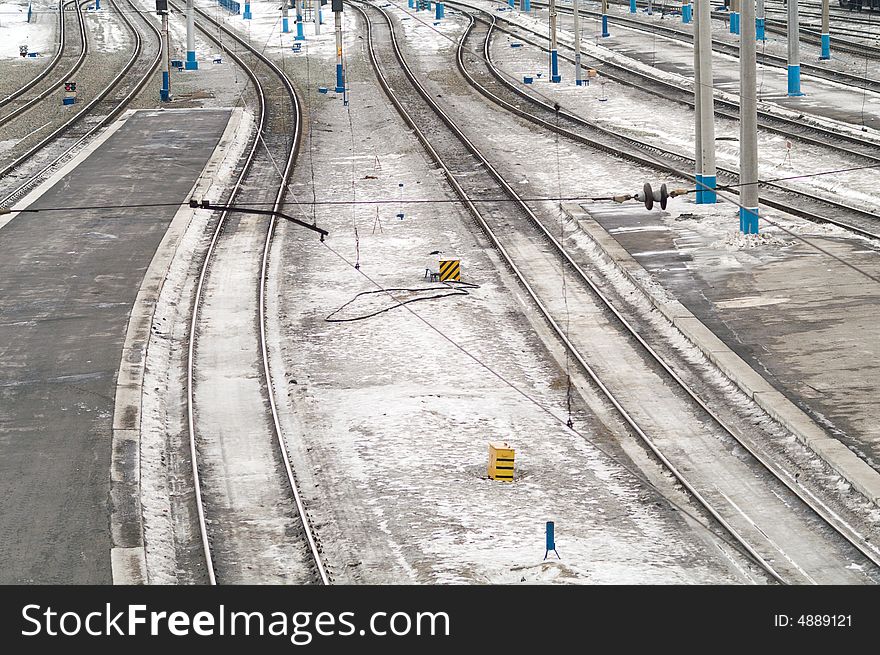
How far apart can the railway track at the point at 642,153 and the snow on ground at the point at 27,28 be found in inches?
866

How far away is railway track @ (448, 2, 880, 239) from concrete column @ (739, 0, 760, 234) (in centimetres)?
175

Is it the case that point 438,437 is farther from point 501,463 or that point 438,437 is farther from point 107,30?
point 107,30

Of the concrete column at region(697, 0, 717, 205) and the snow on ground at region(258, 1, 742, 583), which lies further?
the concrete column at region(697, 0, 717, 205)

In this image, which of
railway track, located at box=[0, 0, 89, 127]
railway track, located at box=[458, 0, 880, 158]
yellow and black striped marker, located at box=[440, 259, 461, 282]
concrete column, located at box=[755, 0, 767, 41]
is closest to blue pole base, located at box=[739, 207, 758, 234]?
yellow and black striped marker, located at box=[440, 259, 461, 282]

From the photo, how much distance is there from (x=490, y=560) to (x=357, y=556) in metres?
1.30

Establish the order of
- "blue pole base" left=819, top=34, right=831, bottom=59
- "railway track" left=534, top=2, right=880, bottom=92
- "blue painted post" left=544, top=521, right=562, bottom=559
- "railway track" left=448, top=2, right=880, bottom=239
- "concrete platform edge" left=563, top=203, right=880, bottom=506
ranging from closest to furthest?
"blue painted post" left=544, top=521, right=562, bottom=559 < "concrete platform edge" left=563, top=203, right=880, bottom=506 < "railway track" left=448, top=2, right=880, bottom=239 < "railway track" left=534, top=2, right=880, bottom=92 < "blue pole base" left=819, top=34, right=831, bottom=59

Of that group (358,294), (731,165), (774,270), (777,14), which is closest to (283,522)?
(358,294)

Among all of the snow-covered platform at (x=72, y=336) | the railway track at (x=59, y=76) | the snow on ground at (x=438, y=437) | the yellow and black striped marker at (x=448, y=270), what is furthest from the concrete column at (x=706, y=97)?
the railway track at (x=59, y=76)

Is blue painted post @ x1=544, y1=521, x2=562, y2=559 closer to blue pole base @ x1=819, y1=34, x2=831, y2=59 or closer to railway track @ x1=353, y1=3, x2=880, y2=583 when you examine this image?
railway track @ x1=353, y1=3, x2=880, y2=583

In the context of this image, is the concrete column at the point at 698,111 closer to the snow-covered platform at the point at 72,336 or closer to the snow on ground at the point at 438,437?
the snow on ground at the point at 438,437

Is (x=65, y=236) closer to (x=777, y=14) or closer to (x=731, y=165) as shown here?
(x=731, y=165)

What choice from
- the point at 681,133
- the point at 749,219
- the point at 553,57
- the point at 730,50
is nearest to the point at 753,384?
the point at 749,219

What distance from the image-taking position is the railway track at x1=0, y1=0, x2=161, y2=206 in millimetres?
33812

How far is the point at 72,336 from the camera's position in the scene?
20.3 meters
